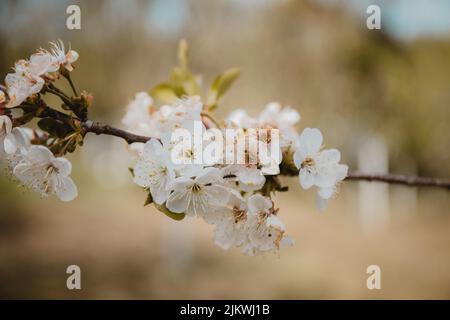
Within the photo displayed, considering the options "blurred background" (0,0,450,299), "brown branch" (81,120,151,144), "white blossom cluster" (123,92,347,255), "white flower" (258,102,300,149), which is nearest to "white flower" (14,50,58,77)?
"brown branch" (81,120,151,144)

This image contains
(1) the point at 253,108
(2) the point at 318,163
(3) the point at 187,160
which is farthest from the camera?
(1) the point at 253,108

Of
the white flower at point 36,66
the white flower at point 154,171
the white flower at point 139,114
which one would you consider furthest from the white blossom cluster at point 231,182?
the white flower at point 36,66

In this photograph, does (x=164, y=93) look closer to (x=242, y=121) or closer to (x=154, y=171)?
(x=242, y=121)

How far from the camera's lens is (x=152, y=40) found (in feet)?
16.4

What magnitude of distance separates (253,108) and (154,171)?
3543mm

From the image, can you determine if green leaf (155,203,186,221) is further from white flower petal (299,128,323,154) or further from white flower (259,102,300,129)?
white flower (259,102,300,129)

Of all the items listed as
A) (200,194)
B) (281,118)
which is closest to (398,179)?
(281,118)

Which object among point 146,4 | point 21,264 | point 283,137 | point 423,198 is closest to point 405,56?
point 146,4

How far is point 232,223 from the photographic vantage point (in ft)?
2.80

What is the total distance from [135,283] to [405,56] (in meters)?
3.89

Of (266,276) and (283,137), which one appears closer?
(283,137)

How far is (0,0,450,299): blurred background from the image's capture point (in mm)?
4023

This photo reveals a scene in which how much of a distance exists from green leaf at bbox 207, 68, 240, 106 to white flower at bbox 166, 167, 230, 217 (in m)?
0.45

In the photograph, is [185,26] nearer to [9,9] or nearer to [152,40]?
[152,40]
